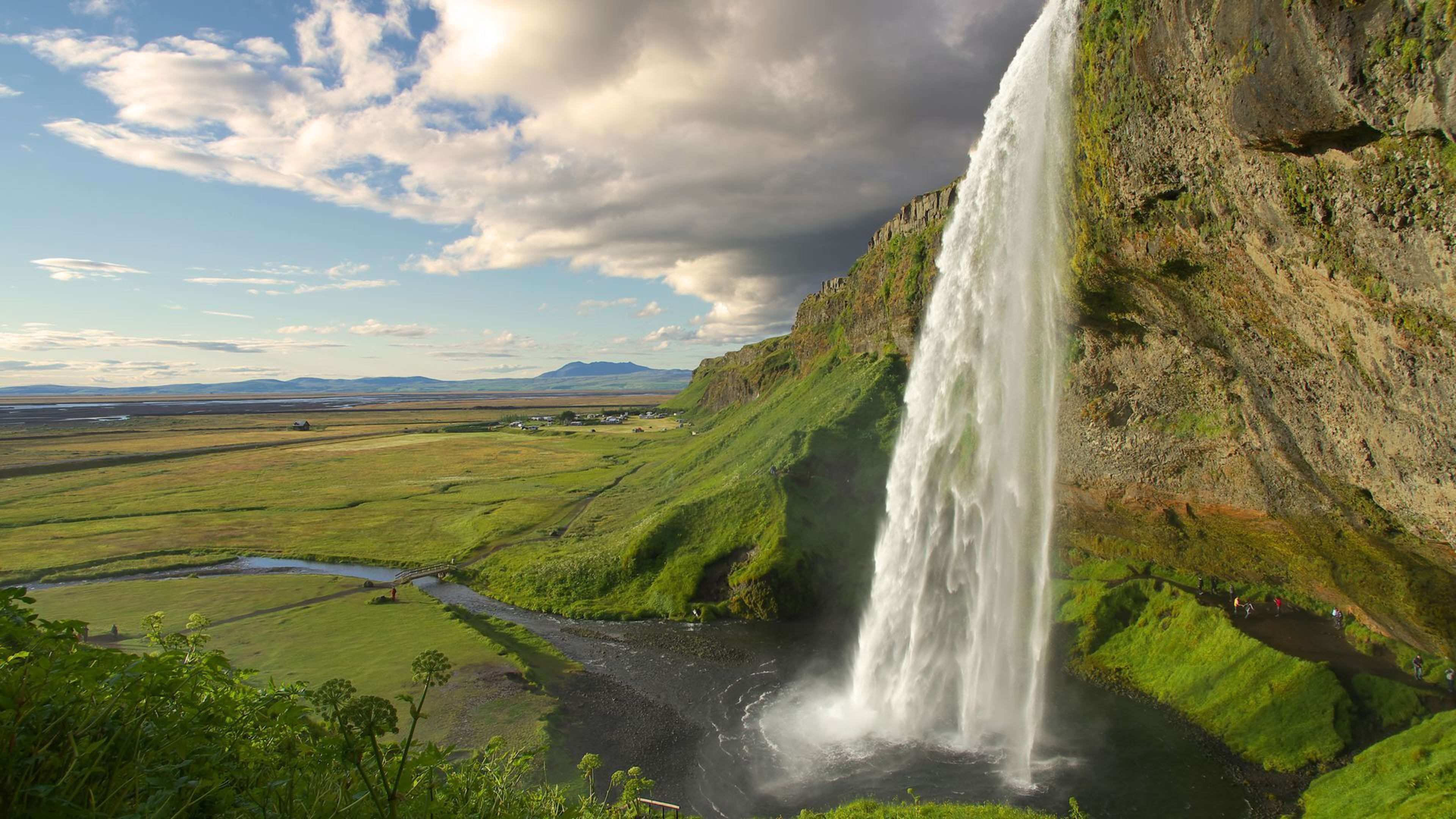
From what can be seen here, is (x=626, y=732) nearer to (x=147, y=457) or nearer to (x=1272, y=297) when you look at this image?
(x=1272, y=297)

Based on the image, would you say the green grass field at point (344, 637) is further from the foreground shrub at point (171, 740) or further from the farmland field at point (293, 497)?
the foreground shrub at point (171, 740)

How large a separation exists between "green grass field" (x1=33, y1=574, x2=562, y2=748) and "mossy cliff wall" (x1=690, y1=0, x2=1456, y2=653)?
102ft

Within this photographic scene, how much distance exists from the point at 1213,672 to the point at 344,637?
4498cm

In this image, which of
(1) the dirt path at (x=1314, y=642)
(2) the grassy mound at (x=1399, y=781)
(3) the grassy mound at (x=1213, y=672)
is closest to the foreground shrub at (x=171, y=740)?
(2) the grassy mound at (x=1399, y=781)

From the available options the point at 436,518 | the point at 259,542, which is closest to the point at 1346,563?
the point at 436,518

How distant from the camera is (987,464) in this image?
108 feet

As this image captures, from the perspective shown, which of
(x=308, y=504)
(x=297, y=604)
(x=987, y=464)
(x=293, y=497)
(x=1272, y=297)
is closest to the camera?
(x=1272, y=297)

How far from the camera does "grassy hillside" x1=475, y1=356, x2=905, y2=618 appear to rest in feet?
148

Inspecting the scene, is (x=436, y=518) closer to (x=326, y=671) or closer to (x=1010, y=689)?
(x=326, y=671)

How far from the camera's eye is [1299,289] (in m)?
19.8

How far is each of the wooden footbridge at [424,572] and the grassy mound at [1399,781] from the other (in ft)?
177

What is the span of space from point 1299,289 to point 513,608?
45799 mm

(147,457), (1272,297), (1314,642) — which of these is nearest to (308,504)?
Result: (147,457)

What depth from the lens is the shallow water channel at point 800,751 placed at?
77.0 feet
